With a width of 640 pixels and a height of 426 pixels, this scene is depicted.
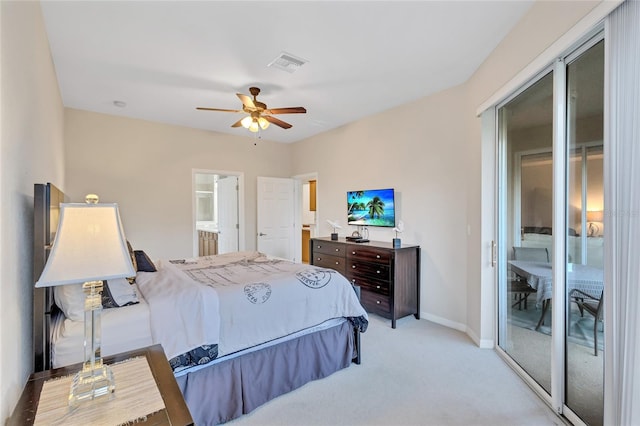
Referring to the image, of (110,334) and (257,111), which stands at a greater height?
(257,111)

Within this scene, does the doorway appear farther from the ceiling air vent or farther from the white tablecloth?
the white tablecloth

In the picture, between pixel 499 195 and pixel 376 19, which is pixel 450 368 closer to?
pixel 499 195

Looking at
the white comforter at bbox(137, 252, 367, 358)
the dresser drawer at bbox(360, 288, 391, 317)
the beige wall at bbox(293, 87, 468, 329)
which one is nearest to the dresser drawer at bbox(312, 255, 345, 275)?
the dresser drawer at bbox(360, 288, 391, 317)

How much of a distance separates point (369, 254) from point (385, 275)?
14.1 inches

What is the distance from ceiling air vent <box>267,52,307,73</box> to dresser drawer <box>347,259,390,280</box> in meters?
2.42

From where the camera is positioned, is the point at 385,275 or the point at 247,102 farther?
the point at 385,275

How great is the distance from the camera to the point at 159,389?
123cm

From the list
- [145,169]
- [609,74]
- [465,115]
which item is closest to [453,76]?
[465,115]

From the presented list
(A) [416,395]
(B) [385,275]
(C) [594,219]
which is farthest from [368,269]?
(C) [594,219]

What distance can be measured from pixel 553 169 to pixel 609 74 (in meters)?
0.73

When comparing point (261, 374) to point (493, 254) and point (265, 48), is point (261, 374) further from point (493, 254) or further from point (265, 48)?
point (265, 48)

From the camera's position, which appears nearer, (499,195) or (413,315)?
(499,195)

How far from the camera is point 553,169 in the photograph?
6.70 feet

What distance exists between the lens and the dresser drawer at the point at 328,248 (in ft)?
14.0
